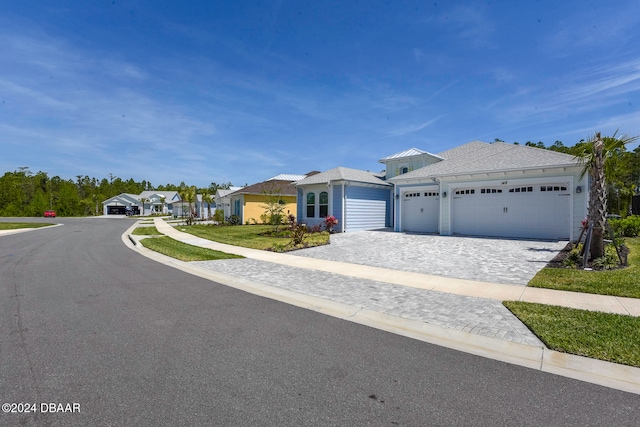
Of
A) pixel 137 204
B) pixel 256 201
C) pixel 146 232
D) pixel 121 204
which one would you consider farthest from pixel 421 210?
pixel 121 204

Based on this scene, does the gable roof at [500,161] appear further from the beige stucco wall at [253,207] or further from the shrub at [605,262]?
the beige stucco wall at [253,207]

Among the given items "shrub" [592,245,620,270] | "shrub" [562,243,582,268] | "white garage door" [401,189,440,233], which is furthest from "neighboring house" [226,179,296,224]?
"shrub" [592,245,620,270]

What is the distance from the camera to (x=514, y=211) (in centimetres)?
1691

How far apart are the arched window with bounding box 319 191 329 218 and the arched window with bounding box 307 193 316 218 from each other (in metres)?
0.67

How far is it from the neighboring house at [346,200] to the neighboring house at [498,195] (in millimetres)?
2428

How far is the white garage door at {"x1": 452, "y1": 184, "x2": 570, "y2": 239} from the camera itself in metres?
15.7

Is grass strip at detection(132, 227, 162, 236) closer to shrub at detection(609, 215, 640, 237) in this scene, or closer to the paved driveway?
the paved driveway

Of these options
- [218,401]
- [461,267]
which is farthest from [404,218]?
[218,401]

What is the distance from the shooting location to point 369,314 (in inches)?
228

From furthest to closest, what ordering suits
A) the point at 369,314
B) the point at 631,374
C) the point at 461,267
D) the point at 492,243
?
the point at 492,243, the point at 461,267, the point at 369,314, the point at 631,374

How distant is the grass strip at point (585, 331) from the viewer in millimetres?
4094

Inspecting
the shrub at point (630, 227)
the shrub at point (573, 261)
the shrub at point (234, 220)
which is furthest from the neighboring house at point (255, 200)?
the shrub at point (573, 261)

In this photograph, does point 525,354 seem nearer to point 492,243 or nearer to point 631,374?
point 631,374

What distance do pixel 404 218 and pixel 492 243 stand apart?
6.91 metres
